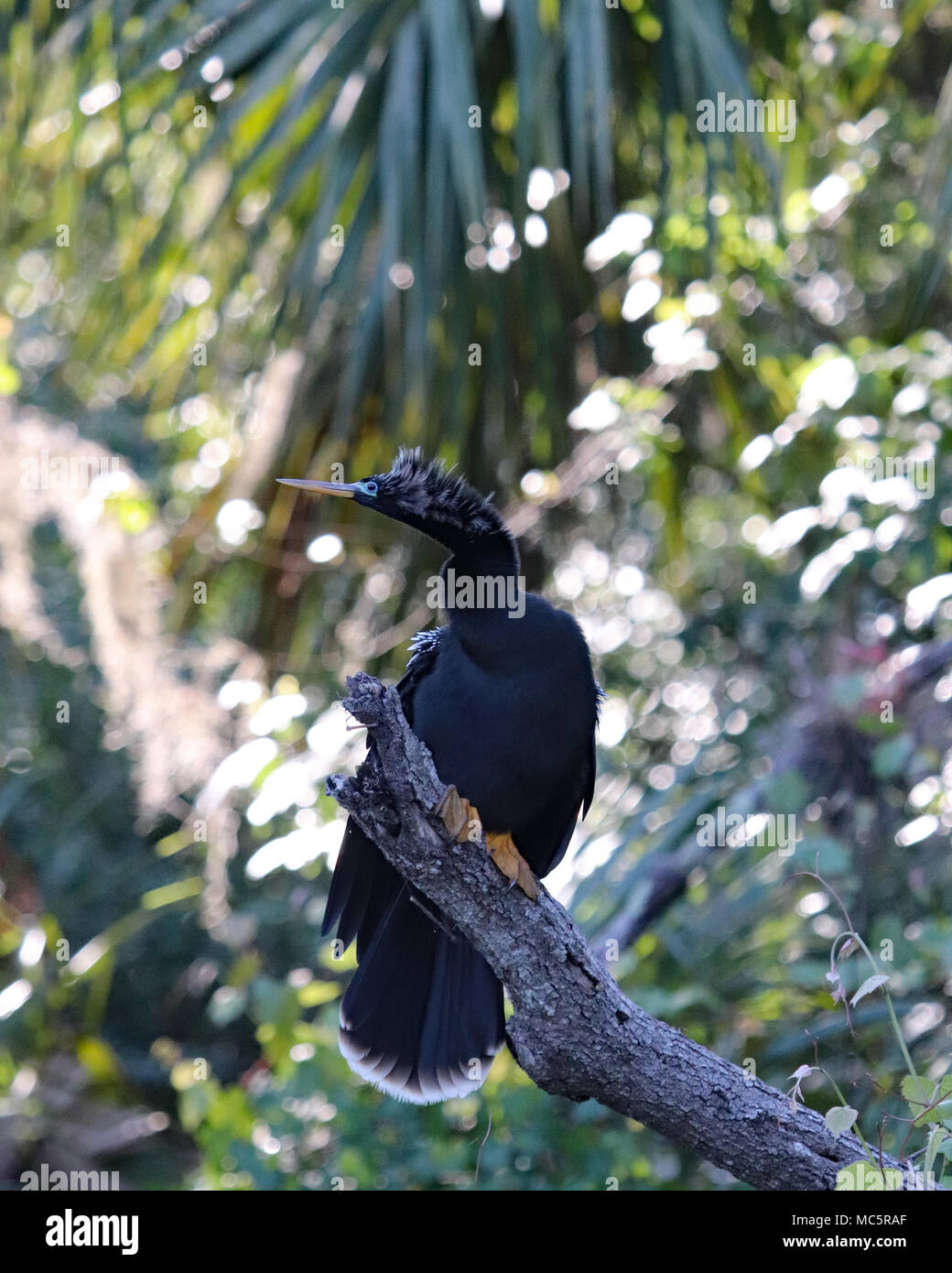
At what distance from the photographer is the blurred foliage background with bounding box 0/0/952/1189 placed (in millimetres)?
3012

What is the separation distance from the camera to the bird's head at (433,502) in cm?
221

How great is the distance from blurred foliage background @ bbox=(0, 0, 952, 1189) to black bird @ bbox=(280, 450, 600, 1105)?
296 millimetres

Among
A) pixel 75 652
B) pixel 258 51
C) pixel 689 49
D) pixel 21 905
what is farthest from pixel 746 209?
pixel 21 905

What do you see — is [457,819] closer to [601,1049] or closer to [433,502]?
[601,1049]

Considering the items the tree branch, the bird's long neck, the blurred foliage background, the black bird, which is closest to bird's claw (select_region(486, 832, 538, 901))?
the tree branch

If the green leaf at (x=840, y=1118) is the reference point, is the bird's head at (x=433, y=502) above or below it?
above

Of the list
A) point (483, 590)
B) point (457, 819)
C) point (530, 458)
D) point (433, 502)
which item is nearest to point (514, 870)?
point (457, 819)

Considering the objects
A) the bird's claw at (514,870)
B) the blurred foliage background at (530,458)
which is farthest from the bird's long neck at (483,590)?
the blurred foliage background at (530,458)

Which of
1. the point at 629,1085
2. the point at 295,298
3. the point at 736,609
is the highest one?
the point at 295,298

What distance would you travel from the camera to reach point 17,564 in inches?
157

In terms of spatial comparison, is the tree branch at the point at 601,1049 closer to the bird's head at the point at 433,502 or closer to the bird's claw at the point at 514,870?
the bird's claw at the point at 514,870

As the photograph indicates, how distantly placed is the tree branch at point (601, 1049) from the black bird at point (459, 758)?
26 cm

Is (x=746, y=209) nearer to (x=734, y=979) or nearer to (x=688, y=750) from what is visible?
(x=688, y=750)

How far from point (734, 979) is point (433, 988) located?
3.53ft
